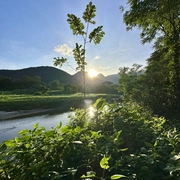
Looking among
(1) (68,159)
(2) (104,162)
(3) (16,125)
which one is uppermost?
(2) (104,162)

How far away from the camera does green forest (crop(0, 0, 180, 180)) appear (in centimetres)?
112

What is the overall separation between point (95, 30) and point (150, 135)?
3.81 metres

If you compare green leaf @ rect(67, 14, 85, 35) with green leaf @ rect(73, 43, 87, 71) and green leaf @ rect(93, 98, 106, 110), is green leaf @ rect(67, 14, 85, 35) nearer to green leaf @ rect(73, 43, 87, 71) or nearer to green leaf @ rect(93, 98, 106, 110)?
green leaf @ rect(73, 43, 87, 71)

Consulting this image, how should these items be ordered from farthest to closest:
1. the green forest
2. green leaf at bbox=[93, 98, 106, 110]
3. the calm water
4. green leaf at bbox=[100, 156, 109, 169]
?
the calm water < green leaf at bbox=[93, 98, 106, 110] < the green forest < green leaf at bbox=[100, 156, 109, 169]

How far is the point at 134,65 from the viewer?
464 inches

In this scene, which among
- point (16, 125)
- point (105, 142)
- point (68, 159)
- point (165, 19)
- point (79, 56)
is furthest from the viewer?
point (16, 125)

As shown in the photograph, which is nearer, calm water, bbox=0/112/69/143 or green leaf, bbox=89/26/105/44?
green leaf, bbox=89/26/105/44

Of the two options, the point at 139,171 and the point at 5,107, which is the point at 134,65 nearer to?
the point at 139,171

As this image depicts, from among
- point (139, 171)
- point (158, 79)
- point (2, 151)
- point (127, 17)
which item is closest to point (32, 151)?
point (2, 151)

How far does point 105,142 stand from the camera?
1900 millimetres

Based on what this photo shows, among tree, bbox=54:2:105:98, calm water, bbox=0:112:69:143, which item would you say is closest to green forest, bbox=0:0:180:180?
tree, bbox=54:2:105:98

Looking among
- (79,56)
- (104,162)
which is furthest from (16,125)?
(104,162)

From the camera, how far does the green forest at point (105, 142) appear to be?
112 centimetres

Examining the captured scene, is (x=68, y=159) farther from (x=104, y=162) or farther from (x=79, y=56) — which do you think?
(x=79, y=56)
